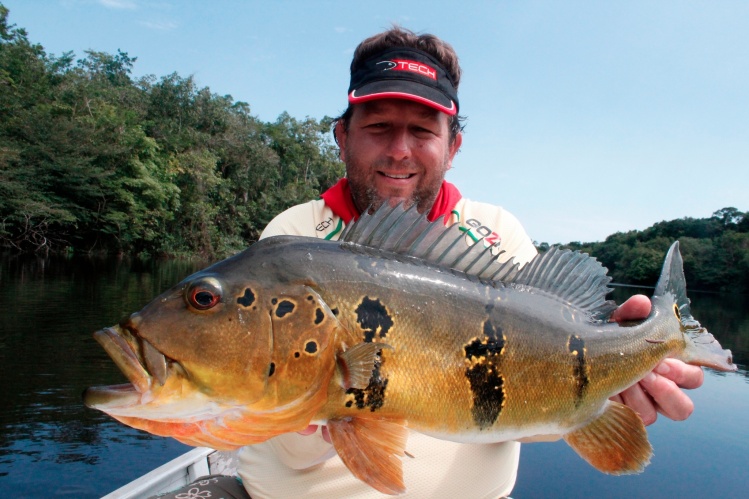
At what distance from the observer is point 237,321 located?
→ 185cm

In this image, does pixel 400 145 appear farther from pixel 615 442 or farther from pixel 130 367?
pixel 130 367

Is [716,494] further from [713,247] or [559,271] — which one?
[713,247]

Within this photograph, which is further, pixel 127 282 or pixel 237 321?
pixel 127 282

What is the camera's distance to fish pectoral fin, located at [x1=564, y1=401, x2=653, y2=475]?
2518mm

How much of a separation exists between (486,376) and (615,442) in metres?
0.97

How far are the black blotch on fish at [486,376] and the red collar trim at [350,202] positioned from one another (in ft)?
5.32

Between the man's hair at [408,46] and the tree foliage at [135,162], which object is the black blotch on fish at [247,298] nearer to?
the man's hair at [408,46]

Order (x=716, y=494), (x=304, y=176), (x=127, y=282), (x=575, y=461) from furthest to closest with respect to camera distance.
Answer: (x=304, y=176)
(x=127, y=282)
(x=575, y=461)
(x=716, y=494)

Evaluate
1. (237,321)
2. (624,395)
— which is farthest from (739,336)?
(237,321)

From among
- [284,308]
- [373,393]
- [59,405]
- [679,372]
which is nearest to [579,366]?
[679,372]

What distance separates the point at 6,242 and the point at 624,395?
41974mm

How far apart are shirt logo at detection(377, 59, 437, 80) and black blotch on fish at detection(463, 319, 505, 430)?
2.10m

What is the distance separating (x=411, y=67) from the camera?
3549 mm

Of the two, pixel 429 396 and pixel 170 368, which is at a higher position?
pixel 170 368
